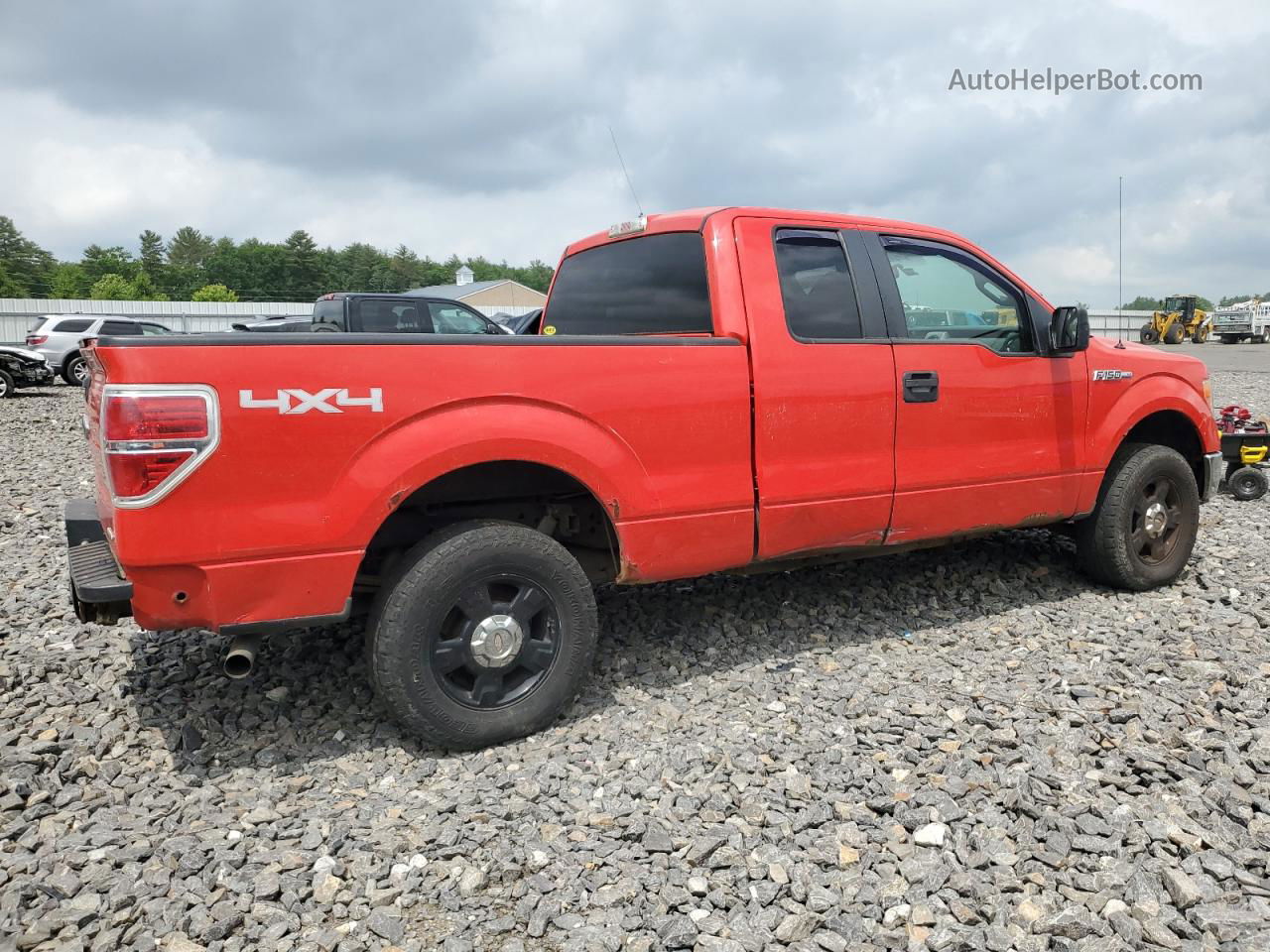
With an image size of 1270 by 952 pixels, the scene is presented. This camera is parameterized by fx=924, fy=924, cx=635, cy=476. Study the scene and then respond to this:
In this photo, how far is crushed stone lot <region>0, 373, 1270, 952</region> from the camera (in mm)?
2469

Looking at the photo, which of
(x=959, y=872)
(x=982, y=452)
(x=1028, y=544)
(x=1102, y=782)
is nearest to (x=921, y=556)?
(x=1028, y=544)

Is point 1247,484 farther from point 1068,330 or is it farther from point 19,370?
point 19,370

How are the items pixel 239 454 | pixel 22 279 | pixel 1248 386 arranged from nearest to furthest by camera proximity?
pixel 239 454
pixel 1248 386
pixel 22 279

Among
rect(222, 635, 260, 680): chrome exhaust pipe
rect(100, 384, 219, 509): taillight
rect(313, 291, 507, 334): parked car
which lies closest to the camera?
rect(100, 384, 219, 509): taillight

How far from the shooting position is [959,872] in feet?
8.59

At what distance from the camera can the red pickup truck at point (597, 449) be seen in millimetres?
2922

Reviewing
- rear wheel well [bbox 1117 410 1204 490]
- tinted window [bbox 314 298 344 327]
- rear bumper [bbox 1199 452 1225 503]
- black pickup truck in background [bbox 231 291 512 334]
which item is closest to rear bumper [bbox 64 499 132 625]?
rear wheel well [bbox 1117 410 1204 490]

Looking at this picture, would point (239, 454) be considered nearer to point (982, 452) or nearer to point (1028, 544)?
point (982, 452)

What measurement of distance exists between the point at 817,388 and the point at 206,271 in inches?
4187

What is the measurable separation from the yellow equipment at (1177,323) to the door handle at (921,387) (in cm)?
3873

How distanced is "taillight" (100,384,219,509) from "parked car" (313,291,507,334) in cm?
1014

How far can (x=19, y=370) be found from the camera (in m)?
16.4

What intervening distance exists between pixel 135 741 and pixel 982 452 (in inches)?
150

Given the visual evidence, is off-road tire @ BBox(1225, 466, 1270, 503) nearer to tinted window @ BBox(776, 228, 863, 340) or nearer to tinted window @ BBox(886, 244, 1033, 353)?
tinted window @ BBox(886, 244, 1033, 353)
